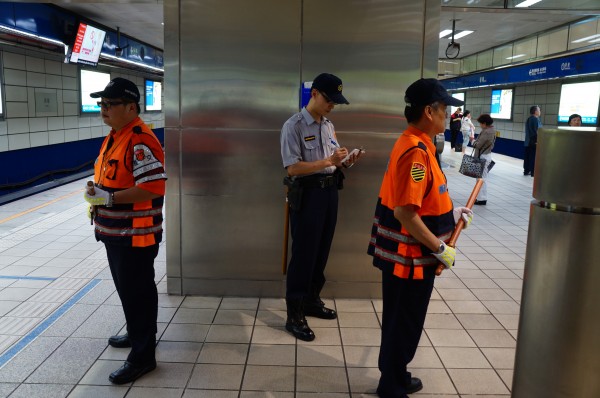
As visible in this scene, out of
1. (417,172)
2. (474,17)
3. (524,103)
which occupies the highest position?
(474,17)

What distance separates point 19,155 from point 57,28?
7.30ft

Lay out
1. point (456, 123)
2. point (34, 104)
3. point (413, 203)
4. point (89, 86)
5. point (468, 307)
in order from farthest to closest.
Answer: point (456, 123) < point (89, 86) < point (34, 104) < point (468, 307) < point (413, 203)

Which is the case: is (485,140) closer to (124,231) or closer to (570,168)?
(124,231)

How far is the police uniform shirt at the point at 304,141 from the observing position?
305 centimetres

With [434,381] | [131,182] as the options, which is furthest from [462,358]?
[131,182]

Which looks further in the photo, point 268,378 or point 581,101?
point 581,101

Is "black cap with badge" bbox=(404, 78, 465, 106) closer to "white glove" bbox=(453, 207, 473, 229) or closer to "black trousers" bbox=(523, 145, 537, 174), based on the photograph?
"white glove" bbox=(453, 207, 473, 229)

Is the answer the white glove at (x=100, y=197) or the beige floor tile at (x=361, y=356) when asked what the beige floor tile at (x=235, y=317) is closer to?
the beige floor tile at (x=361, y=356)

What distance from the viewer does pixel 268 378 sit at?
2.69 metres

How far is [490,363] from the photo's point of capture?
290 centimetres

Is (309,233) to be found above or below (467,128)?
below

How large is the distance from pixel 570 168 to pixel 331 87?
1895mm

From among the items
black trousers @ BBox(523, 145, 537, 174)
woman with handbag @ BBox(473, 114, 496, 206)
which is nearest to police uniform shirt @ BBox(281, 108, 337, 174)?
woman with handbag @ BBox(473, 114, 496, 206)

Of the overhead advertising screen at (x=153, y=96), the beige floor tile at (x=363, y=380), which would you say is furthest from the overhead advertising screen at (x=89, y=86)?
the beige floor tile at (x=363, y=380)
